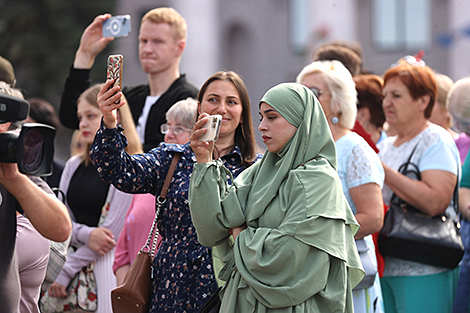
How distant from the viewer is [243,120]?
3396 mm

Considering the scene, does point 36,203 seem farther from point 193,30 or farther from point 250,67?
point 250,67

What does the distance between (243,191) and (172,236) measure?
509 mm

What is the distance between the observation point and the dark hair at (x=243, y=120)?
10.9 feet

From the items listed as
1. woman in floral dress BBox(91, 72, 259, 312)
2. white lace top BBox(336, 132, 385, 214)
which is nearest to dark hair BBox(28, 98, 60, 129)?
woman in floral dress BBox(91, 72, 259, 312)

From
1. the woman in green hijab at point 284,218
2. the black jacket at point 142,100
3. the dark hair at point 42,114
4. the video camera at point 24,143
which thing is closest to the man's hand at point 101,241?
the black jacket at point 142,100

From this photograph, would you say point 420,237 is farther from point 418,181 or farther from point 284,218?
point 284,218

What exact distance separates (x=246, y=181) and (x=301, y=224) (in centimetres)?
44

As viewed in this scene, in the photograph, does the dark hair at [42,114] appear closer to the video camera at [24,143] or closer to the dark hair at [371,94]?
the dark hair at [371,94]

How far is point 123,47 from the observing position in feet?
71.6

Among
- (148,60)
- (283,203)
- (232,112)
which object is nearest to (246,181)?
(283,203)

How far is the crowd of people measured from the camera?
2.60 metres

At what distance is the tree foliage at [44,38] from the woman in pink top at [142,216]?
A: 38.6 ft

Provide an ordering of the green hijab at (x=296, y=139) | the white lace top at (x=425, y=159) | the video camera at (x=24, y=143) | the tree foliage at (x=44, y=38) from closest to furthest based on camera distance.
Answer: the video camera at (x=24, y=143) → the green hijab at (x=296, y=139) → the white lace top at (x=425, y=159) → the tree foliage at (x=44, y=38)

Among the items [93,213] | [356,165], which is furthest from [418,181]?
[93,213]
